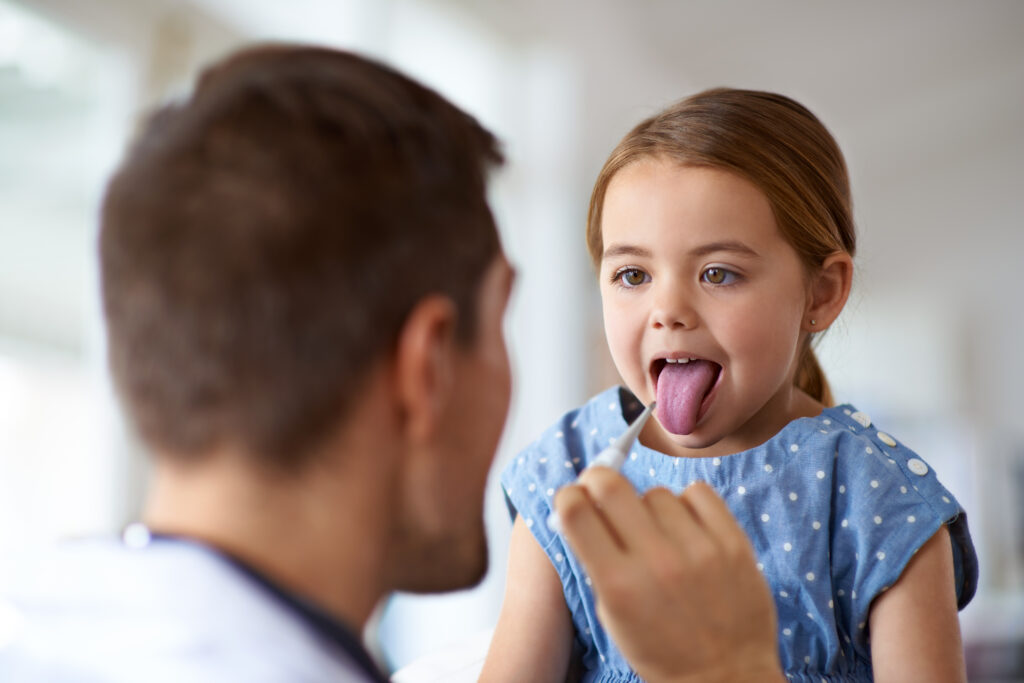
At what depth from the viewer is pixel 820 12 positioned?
4.20 meters

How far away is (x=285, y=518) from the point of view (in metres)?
0.56

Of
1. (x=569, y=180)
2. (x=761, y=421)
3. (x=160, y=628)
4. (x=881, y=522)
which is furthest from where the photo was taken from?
(x=569, y=180)

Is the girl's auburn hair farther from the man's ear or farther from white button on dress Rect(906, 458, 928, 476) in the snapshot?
the man's ear

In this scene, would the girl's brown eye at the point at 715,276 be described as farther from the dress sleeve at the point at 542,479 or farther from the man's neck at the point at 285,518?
the man's neck at the point at 285,518

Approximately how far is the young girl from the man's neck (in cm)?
38

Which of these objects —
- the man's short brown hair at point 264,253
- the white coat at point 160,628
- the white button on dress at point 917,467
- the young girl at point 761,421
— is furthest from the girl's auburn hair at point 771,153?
the white coat at point 160,628

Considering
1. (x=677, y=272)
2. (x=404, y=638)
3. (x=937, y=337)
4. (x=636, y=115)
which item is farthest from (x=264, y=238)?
(x=937, y=337)

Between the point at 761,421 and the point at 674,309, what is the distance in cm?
16

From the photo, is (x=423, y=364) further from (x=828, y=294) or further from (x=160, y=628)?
(x=828, y=294)

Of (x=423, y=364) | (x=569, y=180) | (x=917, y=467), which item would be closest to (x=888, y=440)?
(x=917, y=467)

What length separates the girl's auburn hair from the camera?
884 mm

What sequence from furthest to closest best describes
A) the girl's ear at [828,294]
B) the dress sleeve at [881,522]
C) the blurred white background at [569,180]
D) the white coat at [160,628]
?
1. the blurred white background at [569,180]
2. the girl's ear at [828,294]
3. the dress sleeve at [881,522]
4. the white coat at [160,628]

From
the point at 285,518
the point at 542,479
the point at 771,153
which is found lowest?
the point at 542,479

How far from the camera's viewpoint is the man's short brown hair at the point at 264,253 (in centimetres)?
55
